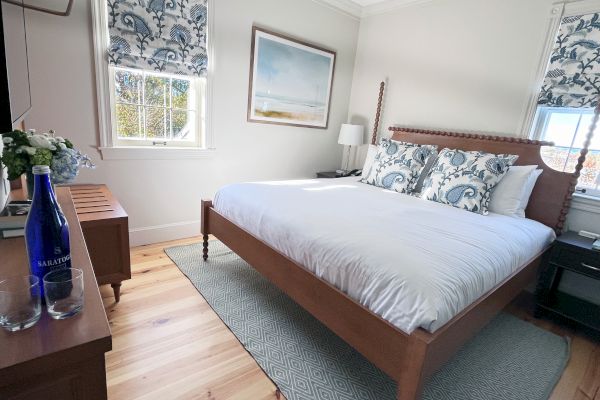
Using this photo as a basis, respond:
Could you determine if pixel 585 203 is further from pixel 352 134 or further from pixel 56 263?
pixel 56 263

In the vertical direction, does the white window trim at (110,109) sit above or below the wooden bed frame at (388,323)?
above

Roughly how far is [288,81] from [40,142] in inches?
100

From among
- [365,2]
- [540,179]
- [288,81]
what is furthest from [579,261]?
[365,2]

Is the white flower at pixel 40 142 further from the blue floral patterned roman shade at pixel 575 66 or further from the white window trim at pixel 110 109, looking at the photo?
the blue floral patterned roman shade at pixel 575 66

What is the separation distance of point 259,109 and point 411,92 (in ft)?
5.38

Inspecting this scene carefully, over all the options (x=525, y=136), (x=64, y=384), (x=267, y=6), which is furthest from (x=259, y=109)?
(x=64, y=384)

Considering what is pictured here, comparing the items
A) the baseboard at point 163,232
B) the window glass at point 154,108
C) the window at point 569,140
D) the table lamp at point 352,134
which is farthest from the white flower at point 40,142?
the window at point 569,140

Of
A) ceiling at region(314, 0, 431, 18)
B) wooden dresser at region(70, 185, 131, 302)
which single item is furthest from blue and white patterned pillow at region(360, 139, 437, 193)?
wooden dresser at region(70, 185, 131, 302)

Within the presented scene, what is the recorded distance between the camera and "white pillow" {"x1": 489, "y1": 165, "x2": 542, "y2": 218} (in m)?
2.36

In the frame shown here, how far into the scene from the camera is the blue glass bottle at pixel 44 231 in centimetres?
70

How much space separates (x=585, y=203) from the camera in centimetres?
232

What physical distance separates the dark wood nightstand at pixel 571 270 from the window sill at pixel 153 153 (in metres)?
2.89

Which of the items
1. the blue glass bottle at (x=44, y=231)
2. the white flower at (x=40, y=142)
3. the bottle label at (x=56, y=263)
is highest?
the white flower at (x=40, y=142)

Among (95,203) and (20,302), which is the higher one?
(20,302)
